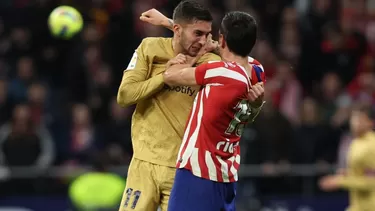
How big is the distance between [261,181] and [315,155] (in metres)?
0.94

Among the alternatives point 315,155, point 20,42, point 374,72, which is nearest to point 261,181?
point 315,155

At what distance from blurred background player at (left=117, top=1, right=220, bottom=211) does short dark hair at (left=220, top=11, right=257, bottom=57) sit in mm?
347

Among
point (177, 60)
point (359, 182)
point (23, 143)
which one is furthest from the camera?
point (23, 143)

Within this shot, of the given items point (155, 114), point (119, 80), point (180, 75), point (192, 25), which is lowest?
point (119, 80)

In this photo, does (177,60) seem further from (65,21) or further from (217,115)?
(65,21)

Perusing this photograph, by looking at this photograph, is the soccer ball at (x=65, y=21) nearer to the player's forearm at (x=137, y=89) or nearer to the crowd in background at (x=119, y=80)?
Result: the player's forearm at (x=137, y=89)

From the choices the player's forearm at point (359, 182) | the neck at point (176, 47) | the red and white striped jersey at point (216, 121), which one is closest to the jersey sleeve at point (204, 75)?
the red and white striped jersey at point (216, 121)

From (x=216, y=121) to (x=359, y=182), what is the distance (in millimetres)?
5191

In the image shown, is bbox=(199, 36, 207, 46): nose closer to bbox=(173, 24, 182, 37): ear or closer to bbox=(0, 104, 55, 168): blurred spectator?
bbox=(173, 24, 182, 37): ear

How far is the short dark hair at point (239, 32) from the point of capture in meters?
5.95

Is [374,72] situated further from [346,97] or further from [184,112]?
[184,112]

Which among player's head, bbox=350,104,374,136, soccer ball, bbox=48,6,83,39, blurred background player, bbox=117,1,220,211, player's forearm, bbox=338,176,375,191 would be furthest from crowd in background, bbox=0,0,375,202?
blurred background player, bbox=117,1,220,211

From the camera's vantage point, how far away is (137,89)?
6.35 m

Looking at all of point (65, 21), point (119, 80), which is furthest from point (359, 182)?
point (65, 21)
